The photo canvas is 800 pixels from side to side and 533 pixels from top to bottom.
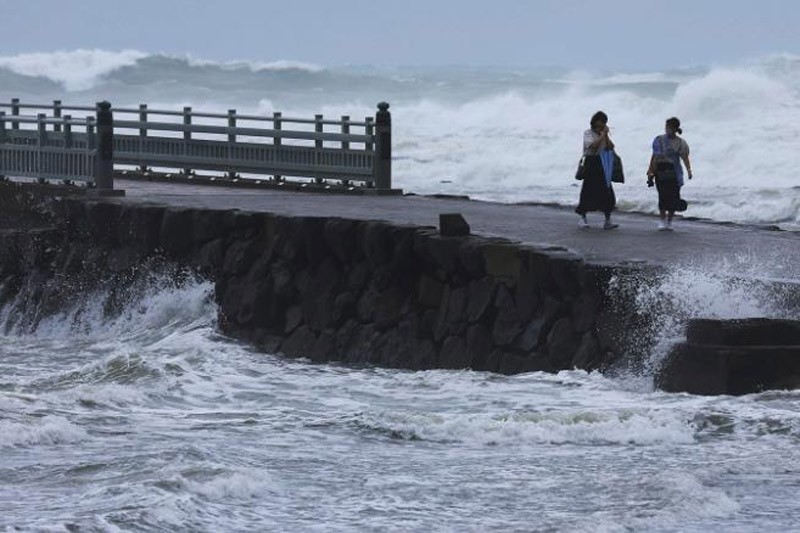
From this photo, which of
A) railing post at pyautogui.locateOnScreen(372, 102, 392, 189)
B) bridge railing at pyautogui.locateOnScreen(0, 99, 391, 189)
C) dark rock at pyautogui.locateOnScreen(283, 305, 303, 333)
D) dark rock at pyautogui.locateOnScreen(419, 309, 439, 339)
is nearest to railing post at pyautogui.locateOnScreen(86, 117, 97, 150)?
bridge railing at pyautogui.locateOnScreen(0, 99, 391, 189)

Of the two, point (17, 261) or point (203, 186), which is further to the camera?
point (203, 186)

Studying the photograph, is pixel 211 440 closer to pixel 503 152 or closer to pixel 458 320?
pixel 458 320

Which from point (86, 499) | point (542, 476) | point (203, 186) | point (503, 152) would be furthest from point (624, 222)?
point (503, 152)

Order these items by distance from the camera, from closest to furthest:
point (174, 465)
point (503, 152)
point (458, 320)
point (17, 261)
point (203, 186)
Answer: point (174, 465) < point (458, 320) < point (17, 261) < point (203, 186) < point (503, 152)

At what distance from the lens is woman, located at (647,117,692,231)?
22.5 m

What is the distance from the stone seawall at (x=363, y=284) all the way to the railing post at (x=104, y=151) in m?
1.48

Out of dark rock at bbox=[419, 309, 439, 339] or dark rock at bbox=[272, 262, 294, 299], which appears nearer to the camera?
dark rock at bbox=[419, 309, 439, 339]

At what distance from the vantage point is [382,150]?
99.2 feet

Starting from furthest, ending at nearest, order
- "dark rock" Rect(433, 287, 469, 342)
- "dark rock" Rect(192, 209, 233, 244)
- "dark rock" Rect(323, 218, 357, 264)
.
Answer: "dark rock" Rect(192, 209, 233, 244)
"dark rock" Rect(323, 218, 357, 264)
"dark rock" Rect(433, 287, 469, 342)

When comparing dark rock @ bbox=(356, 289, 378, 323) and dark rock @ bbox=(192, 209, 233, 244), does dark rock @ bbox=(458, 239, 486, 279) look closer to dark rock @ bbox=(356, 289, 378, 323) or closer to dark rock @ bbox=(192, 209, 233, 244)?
dark rock @ bbox=(356, 289, 378, 323)

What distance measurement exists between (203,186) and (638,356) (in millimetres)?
15644

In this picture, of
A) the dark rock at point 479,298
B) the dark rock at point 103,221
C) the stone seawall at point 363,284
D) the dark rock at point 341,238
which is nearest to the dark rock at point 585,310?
the stone seawall at point 363,284

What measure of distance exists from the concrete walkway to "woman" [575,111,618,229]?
0.30 m

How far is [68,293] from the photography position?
2570 cm
